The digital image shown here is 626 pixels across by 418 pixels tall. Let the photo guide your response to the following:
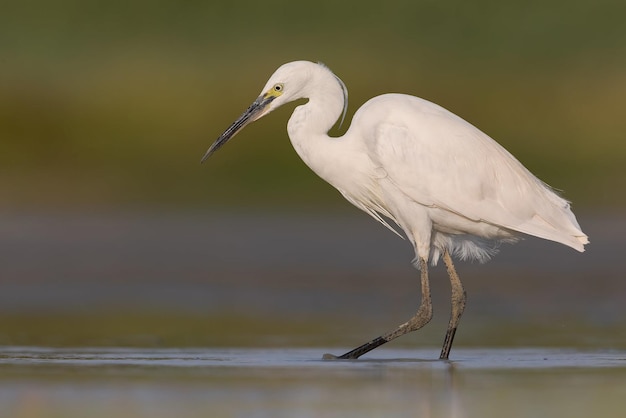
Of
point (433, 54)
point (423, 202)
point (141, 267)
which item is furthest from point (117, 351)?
point (433, 54)

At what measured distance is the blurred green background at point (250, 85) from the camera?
19.7 m

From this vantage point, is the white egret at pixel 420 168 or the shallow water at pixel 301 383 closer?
the shallow water at pixel 301 383

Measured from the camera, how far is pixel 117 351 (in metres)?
9.59

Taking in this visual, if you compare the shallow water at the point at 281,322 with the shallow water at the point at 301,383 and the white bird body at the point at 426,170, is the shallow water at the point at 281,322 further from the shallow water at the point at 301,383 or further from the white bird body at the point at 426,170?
the white bird body at the point at 426,170

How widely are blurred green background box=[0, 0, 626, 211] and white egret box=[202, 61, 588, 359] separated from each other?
8.11 metres

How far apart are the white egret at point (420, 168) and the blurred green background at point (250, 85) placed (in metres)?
8.11

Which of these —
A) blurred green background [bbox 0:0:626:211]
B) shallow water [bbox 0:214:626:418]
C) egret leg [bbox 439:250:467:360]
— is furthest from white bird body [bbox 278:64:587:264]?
blurred green background [bbox 0:0:626:211]

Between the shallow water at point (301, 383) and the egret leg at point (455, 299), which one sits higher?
the egret leg at point (455, 299)

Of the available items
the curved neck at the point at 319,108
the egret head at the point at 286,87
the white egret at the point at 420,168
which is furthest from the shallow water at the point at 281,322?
the egret head at the point at 286,87

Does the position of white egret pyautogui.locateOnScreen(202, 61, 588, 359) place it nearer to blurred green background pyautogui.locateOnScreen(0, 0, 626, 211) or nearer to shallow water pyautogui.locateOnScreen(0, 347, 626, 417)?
shallow water pyautogui.locateOnScreen(0, 347, 626, 417)

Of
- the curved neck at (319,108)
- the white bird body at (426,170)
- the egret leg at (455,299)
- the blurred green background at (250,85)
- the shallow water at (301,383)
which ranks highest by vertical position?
the blurred green background at (250,85)

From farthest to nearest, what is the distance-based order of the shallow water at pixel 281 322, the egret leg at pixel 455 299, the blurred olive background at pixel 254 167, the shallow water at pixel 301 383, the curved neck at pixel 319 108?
the blurred olive background at pixel 254 167 < the curved neck at pixel 319 108 < the egret leg at pixel 455 299 < the shallow water at pixel 281 322 < the shallow water at pixel 301 383

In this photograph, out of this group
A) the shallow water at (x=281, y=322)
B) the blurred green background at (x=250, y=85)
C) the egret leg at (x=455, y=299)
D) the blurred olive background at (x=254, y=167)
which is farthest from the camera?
the blurred green background at (x=250, y=85)

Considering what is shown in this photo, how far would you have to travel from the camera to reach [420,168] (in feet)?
32.2
